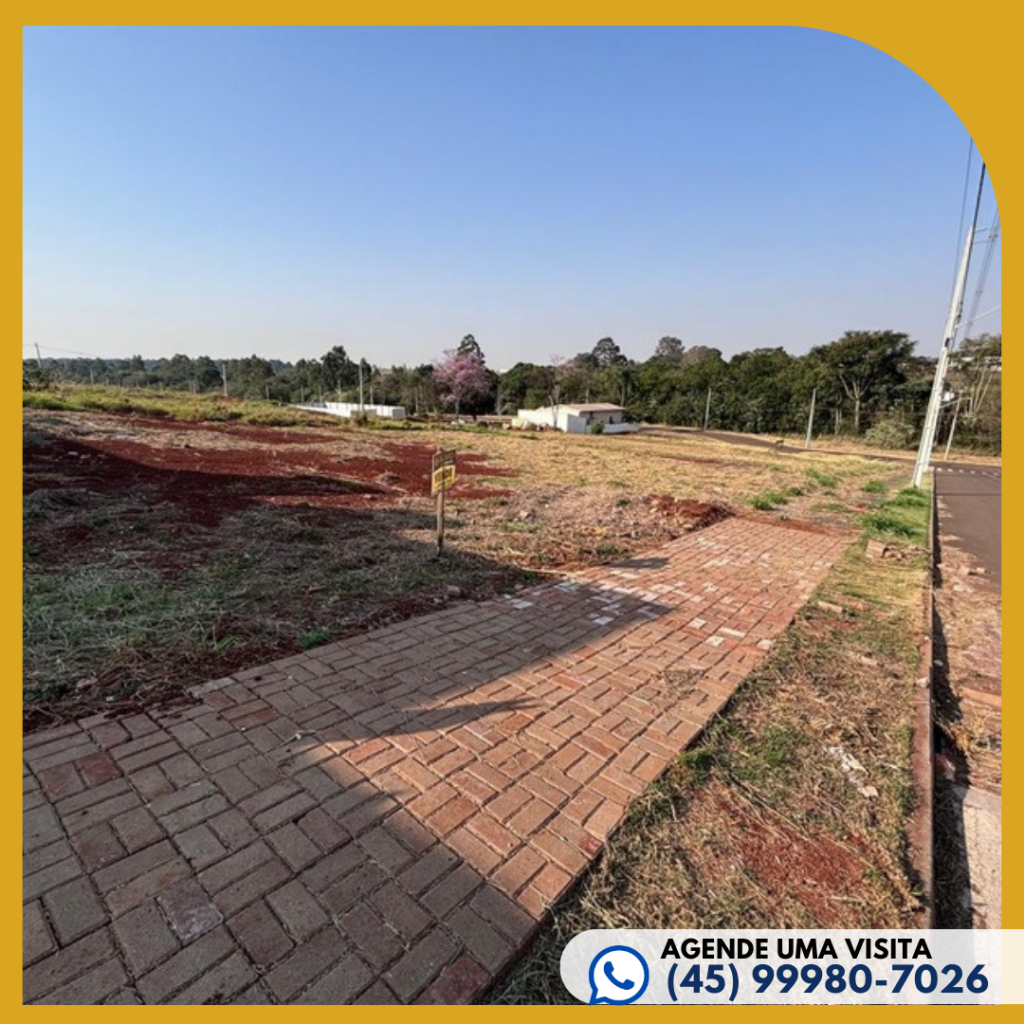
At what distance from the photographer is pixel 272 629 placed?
3.62m

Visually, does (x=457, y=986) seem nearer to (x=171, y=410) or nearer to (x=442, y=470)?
(x=442, y=470)

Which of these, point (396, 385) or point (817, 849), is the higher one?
point (396, 385)

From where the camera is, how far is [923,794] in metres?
2.44

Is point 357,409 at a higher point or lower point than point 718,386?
lower

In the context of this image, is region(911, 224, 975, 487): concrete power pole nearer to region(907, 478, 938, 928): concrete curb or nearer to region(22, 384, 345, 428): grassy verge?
region(907, 478, 938, 928): concrete curb

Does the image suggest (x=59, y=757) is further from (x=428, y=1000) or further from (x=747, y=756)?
(x=747, y=756)

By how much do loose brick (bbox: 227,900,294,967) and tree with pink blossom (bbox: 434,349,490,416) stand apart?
4013cm

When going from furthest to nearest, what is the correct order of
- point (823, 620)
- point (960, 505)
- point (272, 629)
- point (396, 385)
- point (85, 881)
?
point (396, 385) → point (960, 505) → point (823, 620) → point (272, 629) → point (85, 881)

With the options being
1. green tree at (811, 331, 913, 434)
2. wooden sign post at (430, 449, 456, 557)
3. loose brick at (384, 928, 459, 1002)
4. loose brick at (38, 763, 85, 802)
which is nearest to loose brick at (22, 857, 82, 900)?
loose brick at (38, 763, 85, 802)

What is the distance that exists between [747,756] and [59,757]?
3312 mm

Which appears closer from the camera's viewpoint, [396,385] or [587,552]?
[587,552]

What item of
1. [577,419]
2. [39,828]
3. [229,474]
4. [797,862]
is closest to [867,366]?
[577,419]

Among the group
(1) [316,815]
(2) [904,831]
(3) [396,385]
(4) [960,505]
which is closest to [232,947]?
(1) [316,815]

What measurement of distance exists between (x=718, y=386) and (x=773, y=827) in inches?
2004
